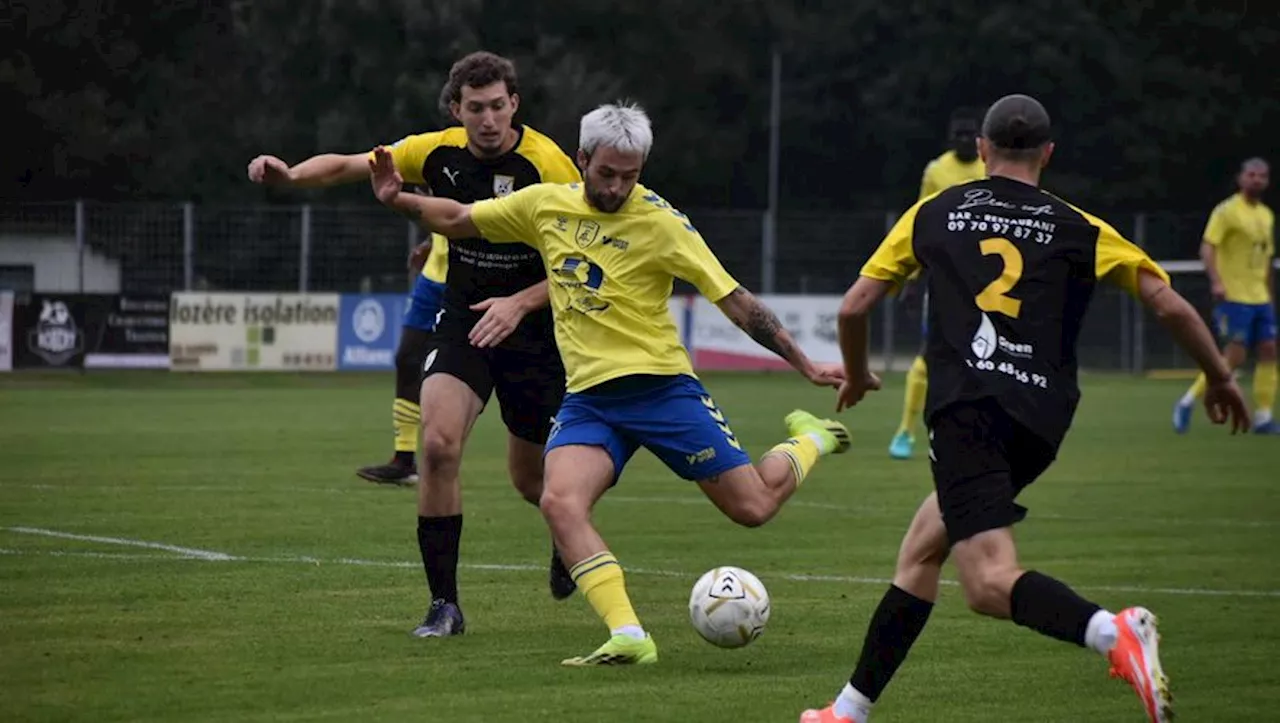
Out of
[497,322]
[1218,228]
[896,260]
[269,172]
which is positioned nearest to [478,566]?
[497,322]

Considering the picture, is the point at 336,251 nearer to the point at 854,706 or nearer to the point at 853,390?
the point at 853,390

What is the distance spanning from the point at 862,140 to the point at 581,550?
1807 inches

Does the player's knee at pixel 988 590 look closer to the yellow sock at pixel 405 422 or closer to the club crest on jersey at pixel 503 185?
the club crest on jersey at pixel 503 185

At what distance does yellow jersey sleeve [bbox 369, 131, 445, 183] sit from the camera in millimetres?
9281

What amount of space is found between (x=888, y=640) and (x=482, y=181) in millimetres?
3355

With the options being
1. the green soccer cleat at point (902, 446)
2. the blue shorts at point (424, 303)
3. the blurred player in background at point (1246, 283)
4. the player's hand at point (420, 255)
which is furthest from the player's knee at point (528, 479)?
the blurred player in background at point (1246, 283)

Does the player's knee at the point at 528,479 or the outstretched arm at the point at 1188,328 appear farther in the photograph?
the player's knee at the point at 528,479

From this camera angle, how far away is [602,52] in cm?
5125

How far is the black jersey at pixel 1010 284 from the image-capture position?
649 centimetres

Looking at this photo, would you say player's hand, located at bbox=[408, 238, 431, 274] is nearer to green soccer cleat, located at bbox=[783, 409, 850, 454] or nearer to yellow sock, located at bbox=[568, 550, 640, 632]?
Answer: green soccer cleat, located at bbox=[783, 409, 850, 454]

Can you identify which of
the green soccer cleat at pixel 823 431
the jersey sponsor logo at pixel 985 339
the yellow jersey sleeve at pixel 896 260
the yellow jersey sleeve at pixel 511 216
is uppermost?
the yellow jersey sleeve at pixel 511 216

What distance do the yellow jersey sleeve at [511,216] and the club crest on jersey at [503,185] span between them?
2.35 ft

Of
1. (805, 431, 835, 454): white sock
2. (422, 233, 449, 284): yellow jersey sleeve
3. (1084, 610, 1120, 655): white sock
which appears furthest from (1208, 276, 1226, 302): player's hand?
(1084, 610, 1120, 655): white sock

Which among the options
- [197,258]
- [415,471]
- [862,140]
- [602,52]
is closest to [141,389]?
[197,258]
